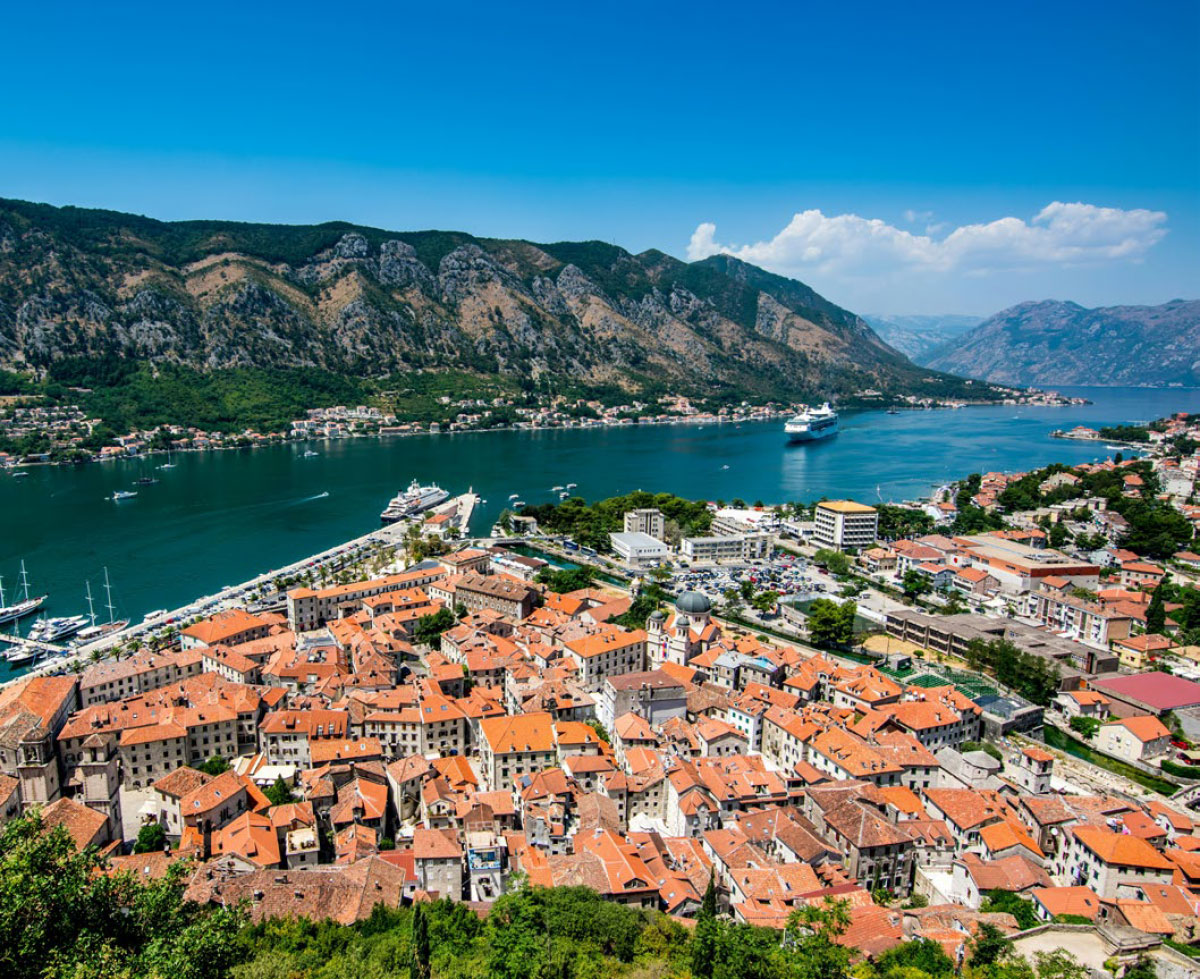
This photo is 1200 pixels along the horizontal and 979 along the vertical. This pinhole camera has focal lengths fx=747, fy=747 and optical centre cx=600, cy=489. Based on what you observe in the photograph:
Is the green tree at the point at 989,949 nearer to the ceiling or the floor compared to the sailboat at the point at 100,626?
nearer to the ceiling

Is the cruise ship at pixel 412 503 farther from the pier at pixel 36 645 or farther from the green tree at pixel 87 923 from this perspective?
the green tree at pixel 87 923

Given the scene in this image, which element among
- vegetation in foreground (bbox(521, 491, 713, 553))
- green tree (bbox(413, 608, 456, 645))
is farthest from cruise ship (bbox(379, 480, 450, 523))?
green tree (bbox(413, 608, 456, 645))

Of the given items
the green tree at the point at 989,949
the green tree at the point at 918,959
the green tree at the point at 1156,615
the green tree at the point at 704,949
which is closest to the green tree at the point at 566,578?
the green tree at the point at 704,949

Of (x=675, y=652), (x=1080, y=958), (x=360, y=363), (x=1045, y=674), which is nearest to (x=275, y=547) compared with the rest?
(x=675, y=652)

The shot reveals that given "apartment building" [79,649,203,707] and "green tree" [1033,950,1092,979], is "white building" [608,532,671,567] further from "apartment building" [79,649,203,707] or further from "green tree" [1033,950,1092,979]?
"green tree" [1033,950,1092,979]

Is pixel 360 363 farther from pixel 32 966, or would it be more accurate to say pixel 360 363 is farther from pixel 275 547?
pixel 32 966

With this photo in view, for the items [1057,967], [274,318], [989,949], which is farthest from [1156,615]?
[274,318]
